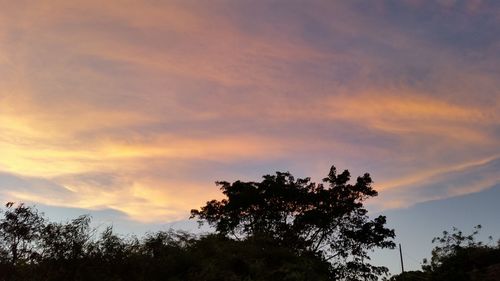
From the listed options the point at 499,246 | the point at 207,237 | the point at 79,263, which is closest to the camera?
the point at 79,263

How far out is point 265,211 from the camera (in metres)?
52.3

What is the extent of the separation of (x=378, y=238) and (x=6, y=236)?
35.1 meters

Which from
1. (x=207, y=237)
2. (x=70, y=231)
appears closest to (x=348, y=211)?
(x=207, y=237)

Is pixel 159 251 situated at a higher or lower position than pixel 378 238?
lower

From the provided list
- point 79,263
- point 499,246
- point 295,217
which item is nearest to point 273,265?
point 79,263

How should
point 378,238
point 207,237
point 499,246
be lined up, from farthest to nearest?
point 499,246, point 378,238, point 207,237

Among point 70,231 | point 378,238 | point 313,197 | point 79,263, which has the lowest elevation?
point 79,263

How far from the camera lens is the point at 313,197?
51.8 meters

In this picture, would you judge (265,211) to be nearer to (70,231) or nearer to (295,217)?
(295,217)

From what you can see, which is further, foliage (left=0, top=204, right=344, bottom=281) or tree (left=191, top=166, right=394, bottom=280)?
tree (left=191, top=166, right=394, bottom=280)

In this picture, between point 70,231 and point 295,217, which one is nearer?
point 70,231

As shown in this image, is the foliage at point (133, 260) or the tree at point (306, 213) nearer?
the foliage at point (133, 260)

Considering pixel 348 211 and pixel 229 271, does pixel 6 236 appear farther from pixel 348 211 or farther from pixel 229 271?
pixel 348 211

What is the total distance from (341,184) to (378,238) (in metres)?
6.70
